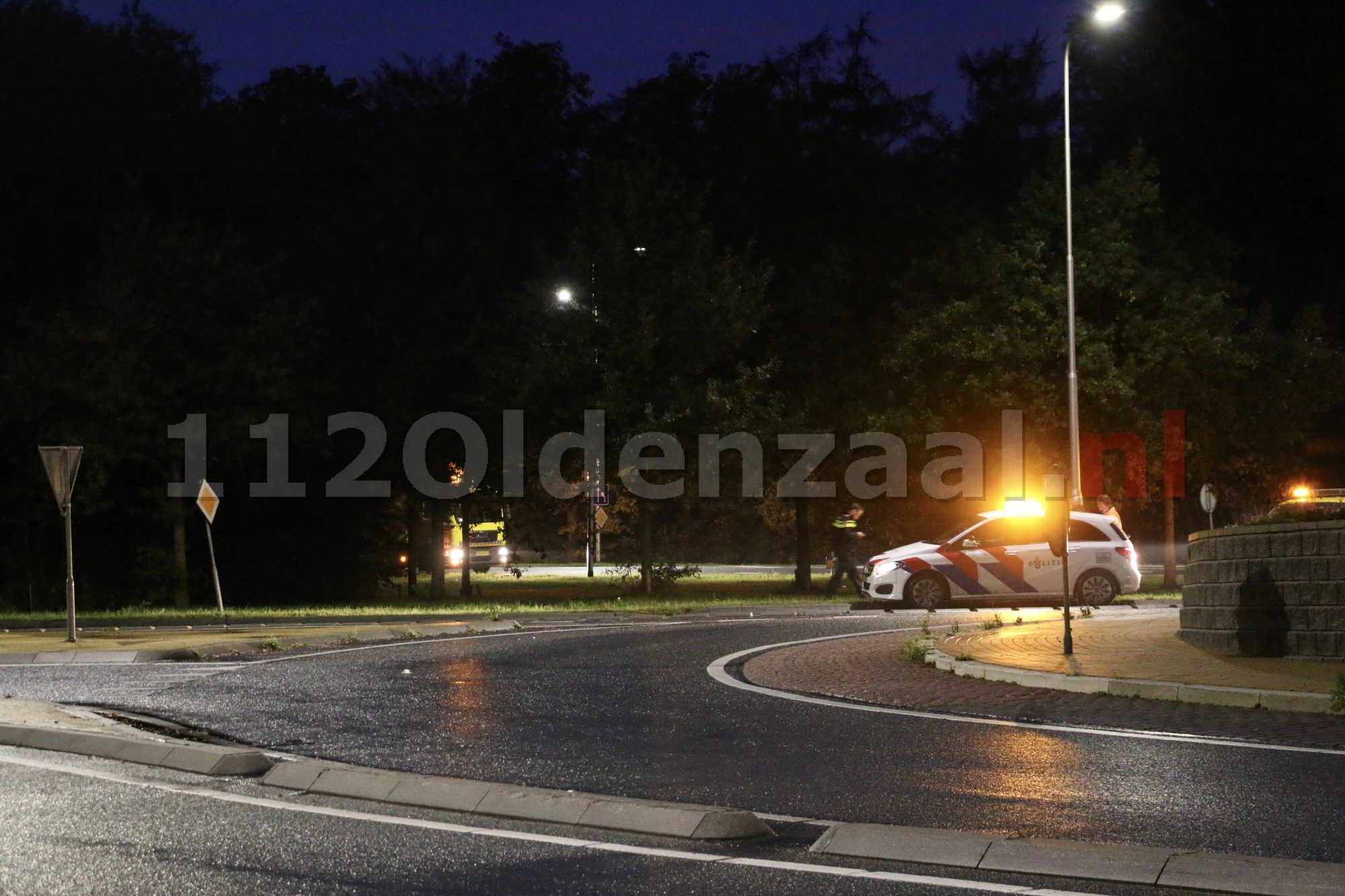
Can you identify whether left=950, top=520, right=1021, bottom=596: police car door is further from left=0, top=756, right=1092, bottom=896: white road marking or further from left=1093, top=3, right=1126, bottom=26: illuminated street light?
left=0, top=756, right=1092, bottom=896: white road marking

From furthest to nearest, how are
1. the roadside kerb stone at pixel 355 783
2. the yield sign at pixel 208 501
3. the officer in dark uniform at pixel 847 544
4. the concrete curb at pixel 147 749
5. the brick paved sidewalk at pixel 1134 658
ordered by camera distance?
the officer in dark uniform at pixel 847 544
the yield sign at pixel 208 501
the brick paved sidewalk at pixel 1134 658
the concrete curb at pixel 147 749
the roadside kerb stone at pixel 355 783

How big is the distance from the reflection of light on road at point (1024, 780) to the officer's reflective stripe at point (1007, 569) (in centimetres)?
1564

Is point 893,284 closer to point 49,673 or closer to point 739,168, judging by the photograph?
point 739,168

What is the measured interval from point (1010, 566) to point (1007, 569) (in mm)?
67

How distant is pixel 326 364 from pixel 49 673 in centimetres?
2471

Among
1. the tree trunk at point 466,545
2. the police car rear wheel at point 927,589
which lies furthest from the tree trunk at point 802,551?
the police car rear wheel at point 927,589

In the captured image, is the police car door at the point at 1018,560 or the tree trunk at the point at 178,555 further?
the tree trunk at the point at 178,555

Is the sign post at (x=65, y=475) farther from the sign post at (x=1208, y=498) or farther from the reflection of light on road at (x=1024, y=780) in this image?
the sign post at (x=1208, y=498)

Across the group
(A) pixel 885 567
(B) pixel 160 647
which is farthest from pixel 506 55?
(B) pixel 160 647

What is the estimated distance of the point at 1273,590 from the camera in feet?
Answer: 49.4

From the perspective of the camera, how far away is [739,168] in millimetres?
44719

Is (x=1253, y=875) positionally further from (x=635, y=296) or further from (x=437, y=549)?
(x=437, y=549)

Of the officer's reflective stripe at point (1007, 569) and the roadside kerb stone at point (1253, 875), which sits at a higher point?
the officer's reflective stripe at point (1007, 569)

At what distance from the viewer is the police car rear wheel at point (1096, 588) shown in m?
26.5
